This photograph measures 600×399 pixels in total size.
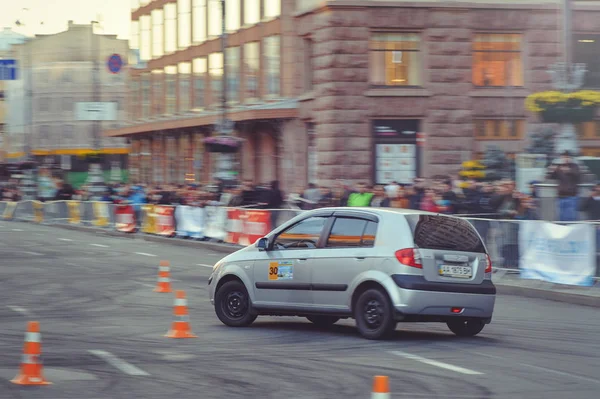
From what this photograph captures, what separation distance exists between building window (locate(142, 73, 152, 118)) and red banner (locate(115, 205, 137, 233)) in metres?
23.7

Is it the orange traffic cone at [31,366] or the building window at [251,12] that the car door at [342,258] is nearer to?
the orange traffic cone at [31,366]

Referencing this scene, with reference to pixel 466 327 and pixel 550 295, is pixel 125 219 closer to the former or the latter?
pixel 550 295

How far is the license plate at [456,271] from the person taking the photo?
1295cm

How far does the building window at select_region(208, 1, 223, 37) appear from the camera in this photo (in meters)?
54.1

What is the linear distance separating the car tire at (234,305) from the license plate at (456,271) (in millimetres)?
2390

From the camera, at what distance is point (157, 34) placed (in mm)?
62906

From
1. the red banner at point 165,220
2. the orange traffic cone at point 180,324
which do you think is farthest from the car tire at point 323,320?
the red banner at point 165,220

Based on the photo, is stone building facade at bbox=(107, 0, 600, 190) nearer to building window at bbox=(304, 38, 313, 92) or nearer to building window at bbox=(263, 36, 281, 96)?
building window at bbox=(304, 38, 313, 92)

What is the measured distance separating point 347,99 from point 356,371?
26.9 m

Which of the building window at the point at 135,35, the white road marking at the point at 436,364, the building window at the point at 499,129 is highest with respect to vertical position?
the building window at the point at 135,35

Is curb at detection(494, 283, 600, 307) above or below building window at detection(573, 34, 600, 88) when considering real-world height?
below

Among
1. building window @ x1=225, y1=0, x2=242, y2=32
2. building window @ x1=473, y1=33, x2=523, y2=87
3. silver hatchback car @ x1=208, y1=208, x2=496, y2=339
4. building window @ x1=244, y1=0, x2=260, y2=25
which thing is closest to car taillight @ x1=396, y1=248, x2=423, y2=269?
silver hatchback car @ x1=208, y1=208, x2=496, y2=339

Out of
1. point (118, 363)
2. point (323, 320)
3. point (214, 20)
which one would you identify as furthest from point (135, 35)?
point (118, 363)

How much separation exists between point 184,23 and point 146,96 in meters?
6.68
